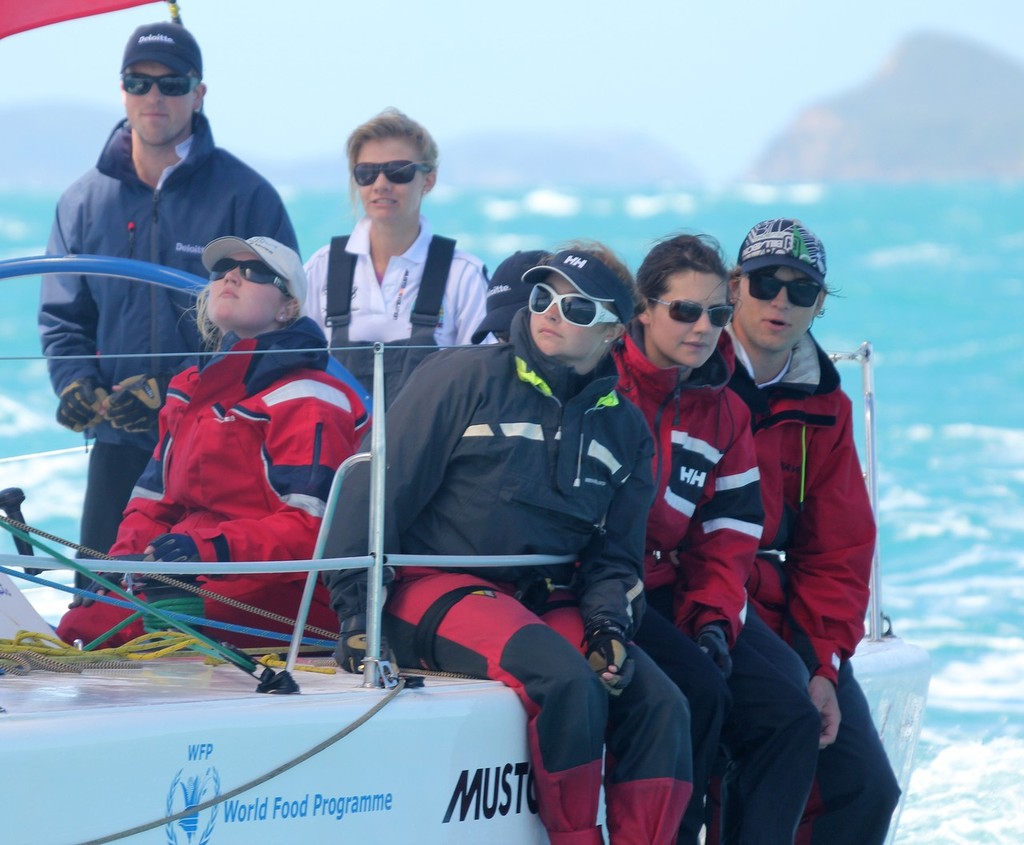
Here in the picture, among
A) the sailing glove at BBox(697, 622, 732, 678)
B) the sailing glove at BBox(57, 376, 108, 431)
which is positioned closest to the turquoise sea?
the sailing glove at BBox(57, 376, 108, 431)

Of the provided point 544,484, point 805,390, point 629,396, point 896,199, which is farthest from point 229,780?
point 896,199

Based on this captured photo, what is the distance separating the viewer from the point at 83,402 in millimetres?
3775

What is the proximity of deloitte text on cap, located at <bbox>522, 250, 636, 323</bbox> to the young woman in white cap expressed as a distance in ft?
1.79

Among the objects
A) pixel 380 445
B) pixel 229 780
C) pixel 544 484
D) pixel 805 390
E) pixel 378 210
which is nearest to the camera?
pixel 229 780

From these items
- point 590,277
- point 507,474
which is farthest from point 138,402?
point 590,277

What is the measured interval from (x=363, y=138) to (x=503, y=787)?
205cm

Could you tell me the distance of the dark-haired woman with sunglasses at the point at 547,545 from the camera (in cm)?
290

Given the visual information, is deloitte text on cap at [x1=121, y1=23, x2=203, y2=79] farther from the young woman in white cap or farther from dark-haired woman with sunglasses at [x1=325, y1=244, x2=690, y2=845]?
dark-haired woman with sunglasses at [x1=325, y1=244, x2=690, y2=845]

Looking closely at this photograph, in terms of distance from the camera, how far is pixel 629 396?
340 cm

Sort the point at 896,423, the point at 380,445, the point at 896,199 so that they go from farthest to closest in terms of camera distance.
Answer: the point at 896,199 → the point at 896,423 → the point at 380,445

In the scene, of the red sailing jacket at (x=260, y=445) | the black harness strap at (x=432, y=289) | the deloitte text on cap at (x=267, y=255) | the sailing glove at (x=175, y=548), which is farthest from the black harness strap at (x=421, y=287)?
the sailing glove at (x=175, y=548)

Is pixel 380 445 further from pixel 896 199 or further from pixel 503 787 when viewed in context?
pixel 896 199

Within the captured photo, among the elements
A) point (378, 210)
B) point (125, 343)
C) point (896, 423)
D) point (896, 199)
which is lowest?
point (896, 423)

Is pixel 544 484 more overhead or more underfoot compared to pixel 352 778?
more overhead
